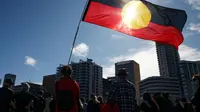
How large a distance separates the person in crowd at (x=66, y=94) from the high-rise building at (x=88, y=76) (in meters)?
161

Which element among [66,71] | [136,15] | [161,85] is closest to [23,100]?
[66,71]

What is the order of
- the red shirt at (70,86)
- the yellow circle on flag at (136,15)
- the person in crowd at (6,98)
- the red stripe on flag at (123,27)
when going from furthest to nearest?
the yellow circle on flag at (136,15), the red stripe on flag at (123,27), the person in crowd at (6,98), the red shirt at (70,86)

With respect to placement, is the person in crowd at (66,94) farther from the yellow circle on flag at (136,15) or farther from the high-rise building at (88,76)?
the high-rise building at (88,76)

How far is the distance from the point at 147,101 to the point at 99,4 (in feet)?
11.2

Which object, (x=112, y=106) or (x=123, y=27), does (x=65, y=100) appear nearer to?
(x=112, y=106)

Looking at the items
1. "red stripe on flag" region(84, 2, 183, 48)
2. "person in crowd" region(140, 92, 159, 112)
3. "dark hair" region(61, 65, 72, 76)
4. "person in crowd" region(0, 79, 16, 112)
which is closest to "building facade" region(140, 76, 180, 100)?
"red stripe on flag" region(84, 2, 183, 48)

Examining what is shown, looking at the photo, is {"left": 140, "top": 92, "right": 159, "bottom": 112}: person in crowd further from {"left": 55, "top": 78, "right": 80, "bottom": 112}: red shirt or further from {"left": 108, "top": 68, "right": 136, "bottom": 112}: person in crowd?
{"left": 55, "top": 78, "right": 80, "bottom": 112}: red shirt

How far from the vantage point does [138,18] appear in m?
8.28

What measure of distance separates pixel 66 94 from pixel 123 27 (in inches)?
156

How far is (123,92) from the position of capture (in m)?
6.36

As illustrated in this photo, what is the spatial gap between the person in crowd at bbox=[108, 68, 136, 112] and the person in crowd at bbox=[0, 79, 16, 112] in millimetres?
2764

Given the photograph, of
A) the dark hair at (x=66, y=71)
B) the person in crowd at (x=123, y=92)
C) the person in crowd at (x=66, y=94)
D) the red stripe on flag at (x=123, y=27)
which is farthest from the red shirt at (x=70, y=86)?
the red stripe on flag at (x=123, y=27)

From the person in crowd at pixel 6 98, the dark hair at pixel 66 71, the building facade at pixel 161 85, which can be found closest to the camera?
the dark hair at pixel 66 71

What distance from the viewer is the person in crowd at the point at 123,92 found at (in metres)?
6.26
